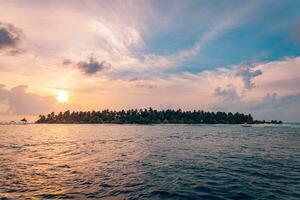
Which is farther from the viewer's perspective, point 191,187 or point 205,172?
point 205,172

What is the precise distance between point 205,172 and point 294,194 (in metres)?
11.3

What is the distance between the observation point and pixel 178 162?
40125 mm

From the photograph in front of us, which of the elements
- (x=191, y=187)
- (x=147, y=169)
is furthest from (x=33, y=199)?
(x=147, y=169)

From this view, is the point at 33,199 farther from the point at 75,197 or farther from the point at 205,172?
the point at 205,172

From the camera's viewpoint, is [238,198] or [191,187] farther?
[191,187]

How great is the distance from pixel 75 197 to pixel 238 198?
14.0 metres

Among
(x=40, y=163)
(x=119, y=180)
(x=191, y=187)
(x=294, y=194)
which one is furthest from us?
(x=40, y=163)

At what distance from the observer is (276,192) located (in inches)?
934

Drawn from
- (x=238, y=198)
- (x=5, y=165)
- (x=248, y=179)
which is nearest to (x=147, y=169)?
(x=248, y=179)

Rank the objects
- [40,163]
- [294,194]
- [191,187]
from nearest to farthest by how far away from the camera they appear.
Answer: [294,194], [191,187], [40,163]

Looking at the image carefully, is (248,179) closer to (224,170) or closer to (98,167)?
(224,170)

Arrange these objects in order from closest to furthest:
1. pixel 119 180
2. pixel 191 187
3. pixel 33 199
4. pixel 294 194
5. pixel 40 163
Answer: pixel 33 199 → pixel 294 194 → pixel 191 187 → pixel 119 180 → pixel 40 163

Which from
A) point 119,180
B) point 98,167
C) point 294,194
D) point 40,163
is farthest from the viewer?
point 40,163

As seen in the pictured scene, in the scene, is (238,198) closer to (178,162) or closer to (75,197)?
(75,197)
